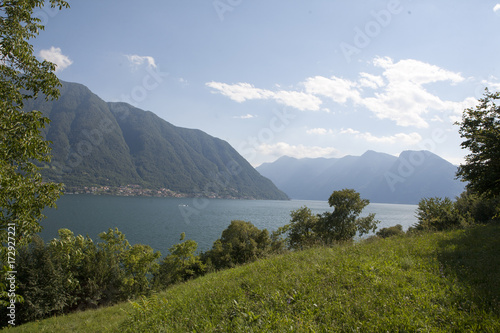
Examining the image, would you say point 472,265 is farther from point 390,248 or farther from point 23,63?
point 23,63

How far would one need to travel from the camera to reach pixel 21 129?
4.98 meters

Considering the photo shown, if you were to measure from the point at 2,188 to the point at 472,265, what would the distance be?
38.2 ft

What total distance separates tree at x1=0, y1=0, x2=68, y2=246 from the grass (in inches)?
132

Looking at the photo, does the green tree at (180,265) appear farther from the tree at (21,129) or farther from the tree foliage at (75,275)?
the tree at (21,129)

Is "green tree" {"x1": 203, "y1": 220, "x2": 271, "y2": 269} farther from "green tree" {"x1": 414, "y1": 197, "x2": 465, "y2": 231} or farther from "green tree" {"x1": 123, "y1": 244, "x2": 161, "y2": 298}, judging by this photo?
"green tree" {"x1": 414, "y1": 197, "x2": 465, "y2": 231}

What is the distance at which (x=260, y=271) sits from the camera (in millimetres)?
8469

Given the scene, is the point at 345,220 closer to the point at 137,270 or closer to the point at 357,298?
the point at 137,270

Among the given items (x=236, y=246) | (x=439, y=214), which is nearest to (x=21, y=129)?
(x=439, y=214)

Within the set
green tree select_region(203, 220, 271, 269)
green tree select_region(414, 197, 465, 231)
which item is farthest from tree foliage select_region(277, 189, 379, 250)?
green tree select_region(414, 197, 465, 231)

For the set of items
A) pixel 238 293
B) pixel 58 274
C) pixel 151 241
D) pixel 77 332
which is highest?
pixel 238 293

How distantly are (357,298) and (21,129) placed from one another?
816cm

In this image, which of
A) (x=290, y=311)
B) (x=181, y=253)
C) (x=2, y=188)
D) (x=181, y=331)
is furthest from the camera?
(x=181, y=253)

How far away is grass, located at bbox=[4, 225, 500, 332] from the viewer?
14.4 ft

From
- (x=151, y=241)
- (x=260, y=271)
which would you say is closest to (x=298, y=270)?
(x=260, y=271)
